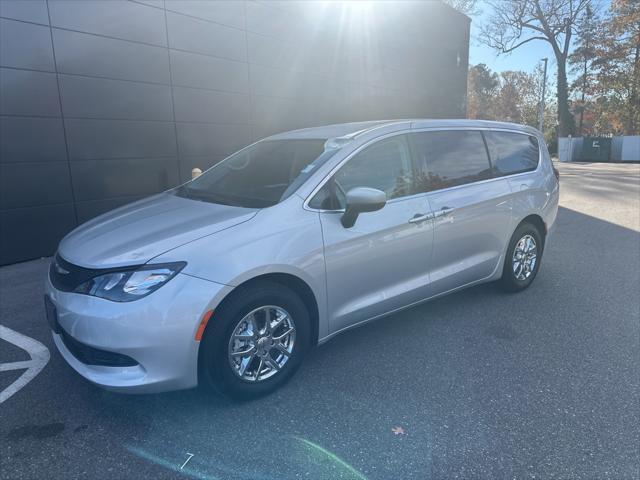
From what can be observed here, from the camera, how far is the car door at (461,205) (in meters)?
3.81

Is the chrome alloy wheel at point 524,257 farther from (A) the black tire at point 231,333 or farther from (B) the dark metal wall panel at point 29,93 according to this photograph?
(B) the dark metal wall panel at point 29,93

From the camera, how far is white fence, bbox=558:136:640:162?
1099 inches

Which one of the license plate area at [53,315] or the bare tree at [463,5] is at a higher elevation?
the bare tree at [463,5]

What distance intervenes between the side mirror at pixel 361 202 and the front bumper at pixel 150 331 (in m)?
0.96

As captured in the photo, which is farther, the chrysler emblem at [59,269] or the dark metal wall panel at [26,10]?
the dark metal wall panel at [26,10]

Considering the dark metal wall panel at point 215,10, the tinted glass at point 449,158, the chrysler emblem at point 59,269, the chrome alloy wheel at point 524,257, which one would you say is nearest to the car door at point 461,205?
the tinted glass at point 449,158

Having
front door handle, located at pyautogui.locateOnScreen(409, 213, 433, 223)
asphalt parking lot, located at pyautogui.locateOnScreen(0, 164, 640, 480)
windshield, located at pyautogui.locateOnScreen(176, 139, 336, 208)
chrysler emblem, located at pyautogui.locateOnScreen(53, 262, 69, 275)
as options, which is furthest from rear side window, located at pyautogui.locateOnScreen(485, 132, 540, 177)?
chrysler emblem, located at pyautogui.locateOnScreen(53, 262, 69, 275)

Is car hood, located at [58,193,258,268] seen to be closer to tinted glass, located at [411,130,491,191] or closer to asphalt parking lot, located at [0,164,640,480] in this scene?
asphalt parking lot, located at [0,164,640,480]

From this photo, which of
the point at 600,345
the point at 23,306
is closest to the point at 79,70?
the point at 23,306

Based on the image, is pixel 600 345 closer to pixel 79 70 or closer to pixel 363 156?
pixel 363 156

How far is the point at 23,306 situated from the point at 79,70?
4.25 metres

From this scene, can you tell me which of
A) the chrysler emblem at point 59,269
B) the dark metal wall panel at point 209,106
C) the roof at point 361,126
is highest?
the dark metal wall panel at point 209,106

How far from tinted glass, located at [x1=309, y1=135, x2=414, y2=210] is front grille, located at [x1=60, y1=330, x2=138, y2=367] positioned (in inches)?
57.4

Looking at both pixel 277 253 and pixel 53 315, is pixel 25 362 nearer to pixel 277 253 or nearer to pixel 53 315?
pixel 53 315
